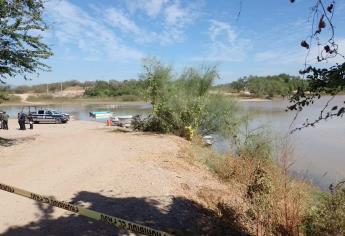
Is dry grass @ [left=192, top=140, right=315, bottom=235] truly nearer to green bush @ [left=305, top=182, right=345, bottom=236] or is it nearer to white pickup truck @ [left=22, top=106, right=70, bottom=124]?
green bush @ [left=305, top=182, right=345, bottom=236]

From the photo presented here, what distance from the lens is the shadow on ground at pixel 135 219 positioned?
7992mm

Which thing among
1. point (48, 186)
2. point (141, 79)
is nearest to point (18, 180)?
point (48, 186)

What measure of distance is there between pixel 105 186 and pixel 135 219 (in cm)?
262

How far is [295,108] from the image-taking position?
484 cm

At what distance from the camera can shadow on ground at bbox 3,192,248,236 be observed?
315 inches

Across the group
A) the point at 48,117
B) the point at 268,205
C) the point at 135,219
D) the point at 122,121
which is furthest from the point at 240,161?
the point at 48,117

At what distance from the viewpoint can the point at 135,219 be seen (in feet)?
29.2

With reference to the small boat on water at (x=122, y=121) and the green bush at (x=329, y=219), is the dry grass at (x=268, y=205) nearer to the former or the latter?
the green bush at (x=329, y=219)

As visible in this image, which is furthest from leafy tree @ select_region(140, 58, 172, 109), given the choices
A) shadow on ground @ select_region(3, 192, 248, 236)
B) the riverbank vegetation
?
shadow on ground @ select_region(3, 192, 248, 236)

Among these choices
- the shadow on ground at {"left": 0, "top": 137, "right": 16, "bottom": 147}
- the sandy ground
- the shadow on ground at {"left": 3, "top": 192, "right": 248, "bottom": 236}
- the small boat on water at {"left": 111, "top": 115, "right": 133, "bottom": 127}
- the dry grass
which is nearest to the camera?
the shadow on ground at {"left": 3, "top": 192, "right": 248, "bottom": 236}

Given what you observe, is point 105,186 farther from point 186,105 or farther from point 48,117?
point 48,117

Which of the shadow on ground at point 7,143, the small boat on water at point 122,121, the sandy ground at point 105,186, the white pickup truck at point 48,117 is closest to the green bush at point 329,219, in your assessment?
the sandy ground at point 105,186

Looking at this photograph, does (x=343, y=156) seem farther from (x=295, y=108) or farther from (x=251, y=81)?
(x=251, y=81)

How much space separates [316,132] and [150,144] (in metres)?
27.2
